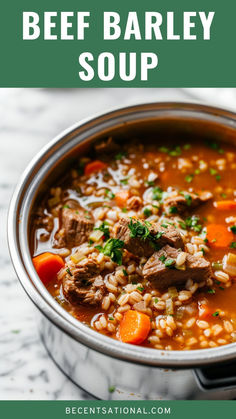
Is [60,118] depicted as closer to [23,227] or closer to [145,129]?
[145,129]

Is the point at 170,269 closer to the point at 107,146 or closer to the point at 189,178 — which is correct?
the point at 189,178

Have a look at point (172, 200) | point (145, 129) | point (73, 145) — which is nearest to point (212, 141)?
point (145, 129)

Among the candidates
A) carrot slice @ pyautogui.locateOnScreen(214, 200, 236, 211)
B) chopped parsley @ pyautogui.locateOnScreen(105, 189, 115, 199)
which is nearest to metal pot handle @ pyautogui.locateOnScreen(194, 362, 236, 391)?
carrot slice @ pyautogui.locateOnScreen(214, 200, 236, 211)

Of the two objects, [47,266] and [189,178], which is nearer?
[47,266]

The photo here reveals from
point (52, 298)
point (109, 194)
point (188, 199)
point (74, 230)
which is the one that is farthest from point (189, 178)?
point (52, 298)

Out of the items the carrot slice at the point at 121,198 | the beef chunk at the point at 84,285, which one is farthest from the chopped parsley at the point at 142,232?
the carrot slice at the point at 121,198
